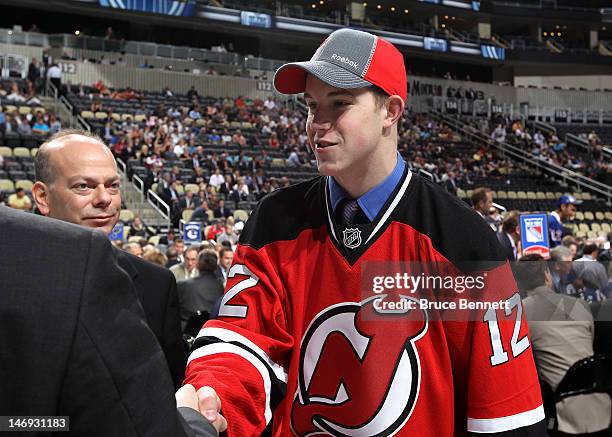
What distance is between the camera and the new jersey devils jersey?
197 cm

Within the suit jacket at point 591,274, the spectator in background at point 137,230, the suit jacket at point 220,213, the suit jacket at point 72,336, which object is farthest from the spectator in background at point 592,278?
the suit jacket at point 220,213

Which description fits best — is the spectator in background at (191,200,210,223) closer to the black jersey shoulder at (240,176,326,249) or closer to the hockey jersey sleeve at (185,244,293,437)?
the black jersey shoulder at (240,176,326,249)

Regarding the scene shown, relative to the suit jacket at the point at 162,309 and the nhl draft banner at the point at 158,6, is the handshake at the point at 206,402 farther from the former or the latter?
the nhl draft banner at the point at 158,6

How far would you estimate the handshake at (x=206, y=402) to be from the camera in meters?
1.69

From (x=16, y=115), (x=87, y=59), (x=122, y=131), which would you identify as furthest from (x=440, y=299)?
(x=87, y=59)

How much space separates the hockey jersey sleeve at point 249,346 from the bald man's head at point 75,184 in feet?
2.09

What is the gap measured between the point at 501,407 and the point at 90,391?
48.9 inches

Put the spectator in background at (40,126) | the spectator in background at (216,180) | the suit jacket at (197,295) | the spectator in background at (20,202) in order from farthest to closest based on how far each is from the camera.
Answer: the spectator in background at (216,180) < the spectator in background at (40,126) < the spectator in background at (20,202) < the suit jacket at (197,295)

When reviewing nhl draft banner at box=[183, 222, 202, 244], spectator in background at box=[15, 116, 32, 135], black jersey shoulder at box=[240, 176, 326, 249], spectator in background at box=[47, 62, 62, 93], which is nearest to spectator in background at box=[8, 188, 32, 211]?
nhl draft banner at box=[183, 222, 202, 244]

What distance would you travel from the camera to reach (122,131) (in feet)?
68.0

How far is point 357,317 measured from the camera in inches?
81.4

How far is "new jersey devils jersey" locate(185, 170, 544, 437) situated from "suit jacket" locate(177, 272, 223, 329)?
495cm

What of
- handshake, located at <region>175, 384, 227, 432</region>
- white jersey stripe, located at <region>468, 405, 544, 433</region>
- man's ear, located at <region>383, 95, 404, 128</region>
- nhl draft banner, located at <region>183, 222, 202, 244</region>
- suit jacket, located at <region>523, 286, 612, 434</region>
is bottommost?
nhl draft banner, located at <region>183, 222, 202, 244</region>

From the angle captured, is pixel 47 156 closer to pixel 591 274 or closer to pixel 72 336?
pixel 72 336
